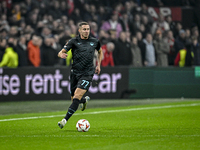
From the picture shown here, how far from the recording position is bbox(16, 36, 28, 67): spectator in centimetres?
1593

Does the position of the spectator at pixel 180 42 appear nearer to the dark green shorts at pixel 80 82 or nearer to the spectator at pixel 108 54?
the spectator at pixel 108 54

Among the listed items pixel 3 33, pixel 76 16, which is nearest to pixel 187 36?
pixel 76 16

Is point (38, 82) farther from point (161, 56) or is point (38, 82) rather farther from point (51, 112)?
point (161, 56)

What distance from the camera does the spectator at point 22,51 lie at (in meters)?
15.9

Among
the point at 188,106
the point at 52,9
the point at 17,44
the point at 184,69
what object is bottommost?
the point at 188,106

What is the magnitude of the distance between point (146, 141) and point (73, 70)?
2.73 meters

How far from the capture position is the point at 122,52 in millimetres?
17500

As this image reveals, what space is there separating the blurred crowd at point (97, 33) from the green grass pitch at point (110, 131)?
412 centimetres

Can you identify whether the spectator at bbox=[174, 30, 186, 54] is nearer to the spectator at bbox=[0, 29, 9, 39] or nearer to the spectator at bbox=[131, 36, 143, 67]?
the spectator at bbox=[131, 36, 143, 67]

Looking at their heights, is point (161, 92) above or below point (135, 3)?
below

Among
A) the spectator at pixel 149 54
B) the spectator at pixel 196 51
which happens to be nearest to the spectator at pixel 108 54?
the spectator at pixel 149 54

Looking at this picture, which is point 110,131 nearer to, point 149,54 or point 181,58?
point 149,54

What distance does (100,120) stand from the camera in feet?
35.1

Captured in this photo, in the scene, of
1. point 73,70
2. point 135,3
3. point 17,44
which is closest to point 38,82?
point 17,44
